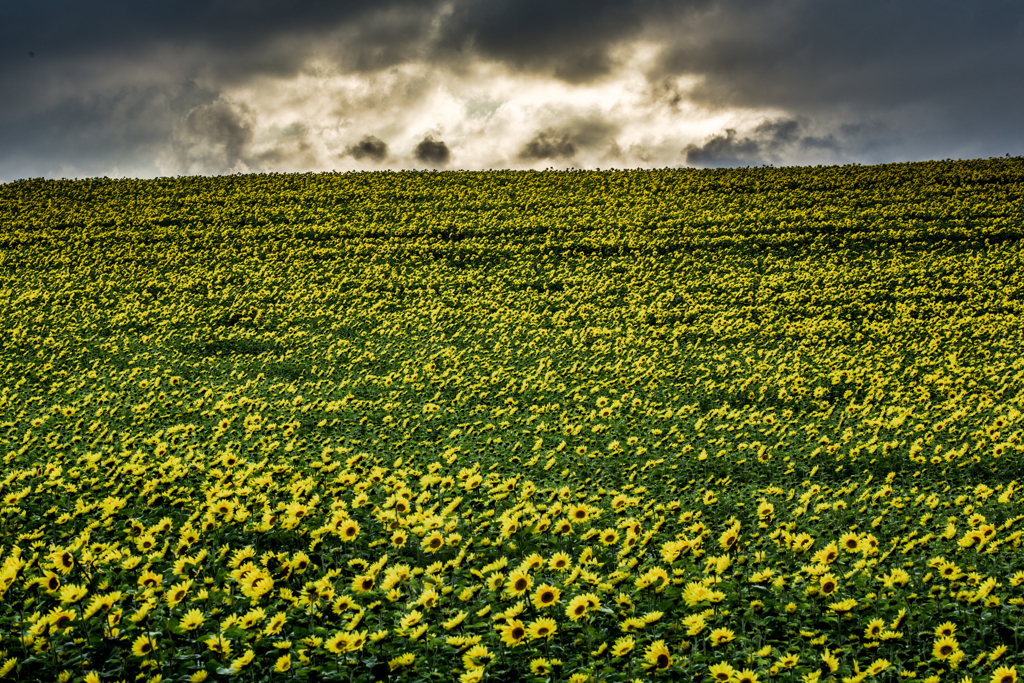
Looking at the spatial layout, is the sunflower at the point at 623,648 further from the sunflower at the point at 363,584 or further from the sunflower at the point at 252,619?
the sunflower at the point at 252,619

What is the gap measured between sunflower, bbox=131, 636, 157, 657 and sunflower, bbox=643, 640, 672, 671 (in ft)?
8.07

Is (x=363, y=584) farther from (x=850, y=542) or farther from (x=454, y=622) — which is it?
(x=850, y=542)

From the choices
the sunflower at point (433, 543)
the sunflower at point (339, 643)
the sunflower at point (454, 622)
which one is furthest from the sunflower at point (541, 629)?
the sunflower at point (433, 543)

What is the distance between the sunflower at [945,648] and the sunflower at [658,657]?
133cm

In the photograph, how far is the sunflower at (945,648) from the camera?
2955 millimetres

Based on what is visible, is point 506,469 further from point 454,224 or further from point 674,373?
point 454,224

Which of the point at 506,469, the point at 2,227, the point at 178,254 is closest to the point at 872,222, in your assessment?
the point at 506,469

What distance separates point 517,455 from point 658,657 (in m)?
4.25

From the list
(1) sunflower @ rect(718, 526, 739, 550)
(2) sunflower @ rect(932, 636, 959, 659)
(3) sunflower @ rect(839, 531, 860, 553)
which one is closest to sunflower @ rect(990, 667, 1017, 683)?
(2) sunflower @ rect(932, 636, 959, 659)

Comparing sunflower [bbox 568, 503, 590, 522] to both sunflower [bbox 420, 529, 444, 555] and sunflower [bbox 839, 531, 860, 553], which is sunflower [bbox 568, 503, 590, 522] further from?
sunflower [bbox 839, 531, 860, 553]

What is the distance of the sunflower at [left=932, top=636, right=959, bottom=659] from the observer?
2.96m

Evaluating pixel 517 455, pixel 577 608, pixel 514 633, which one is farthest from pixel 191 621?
pixel 517 455

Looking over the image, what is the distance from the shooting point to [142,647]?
3.05 meters

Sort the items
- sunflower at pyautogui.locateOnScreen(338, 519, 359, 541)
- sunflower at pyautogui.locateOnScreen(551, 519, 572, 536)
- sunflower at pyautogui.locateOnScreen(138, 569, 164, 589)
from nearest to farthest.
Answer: sunflower at pyautogui.locateOnScreen(138, 569, 164, 589), sunflower at pyautogui.locateOnScreen(338, 519, 359, 541), sunflower at pyautogui.locateOnScreen(551, 519, 572, 536)
